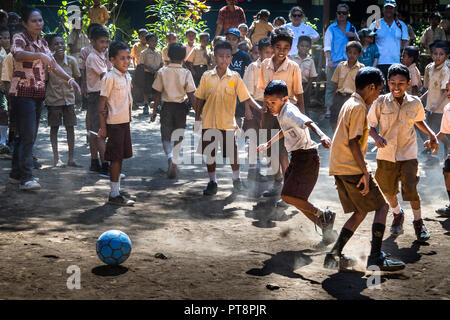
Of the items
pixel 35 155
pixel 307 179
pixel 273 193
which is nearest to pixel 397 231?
pixel 307 179

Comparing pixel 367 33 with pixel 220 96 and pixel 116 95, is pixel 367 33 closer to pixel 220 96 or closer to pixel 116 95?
pixel 220 96

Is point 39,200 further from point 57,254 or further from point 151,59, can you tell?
point 151,59

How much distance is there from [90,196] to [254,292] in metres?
3.65

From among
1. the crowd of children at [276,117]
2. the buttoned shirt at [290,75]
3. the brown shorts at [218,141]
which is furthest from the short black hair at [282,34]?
the brown shorts at [218,141]

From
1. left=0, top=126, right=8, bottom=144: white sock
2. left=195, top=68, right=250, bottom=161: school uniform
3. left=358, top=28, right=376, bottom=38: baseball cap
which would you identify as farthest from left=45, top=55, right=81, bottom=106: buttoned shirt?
left=358, top=28, right=376, bottom=38: baseball cap

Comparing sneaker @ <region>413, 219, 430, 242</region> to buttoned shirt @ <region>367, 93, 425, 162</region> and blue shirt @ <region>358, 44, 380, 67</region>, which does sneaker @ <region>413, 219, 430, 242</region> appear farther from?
blue shirt @ <region>358, 44, 380, 67</region>

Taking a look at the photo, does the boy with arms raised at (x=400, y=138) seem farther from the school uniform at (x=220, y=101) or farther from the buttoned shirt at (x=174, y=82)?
the buttoned shirt at (x=174, y=82)

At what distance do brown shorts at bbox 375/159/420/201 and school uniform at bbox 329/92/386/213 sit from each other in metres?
0.94

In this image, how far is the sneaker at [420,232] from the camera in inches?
243

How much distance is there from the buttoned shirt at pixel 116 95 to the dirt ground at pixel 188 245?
969 mm

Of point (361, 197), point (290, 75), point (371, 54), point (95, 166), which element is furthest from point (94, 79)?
point (371, 54)

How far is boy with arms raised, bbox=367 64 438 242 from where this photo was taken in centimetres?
612

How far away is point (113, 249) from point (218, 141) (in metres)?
3.33
